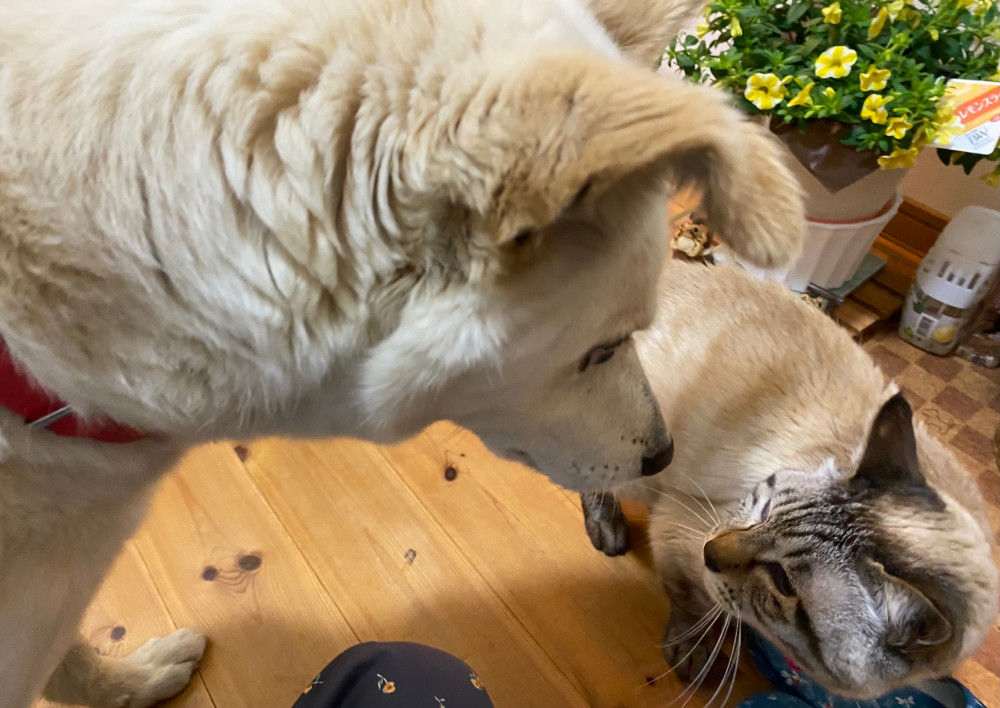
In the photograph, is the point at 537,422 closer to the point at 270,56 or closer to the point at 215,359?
the point at 215,359

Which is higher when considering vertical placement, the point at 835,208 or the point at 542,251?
the point at 542,251

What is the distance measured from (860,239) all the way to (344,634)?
1792 mm

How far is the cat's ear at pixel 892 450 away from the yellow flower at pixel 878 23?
1090 mm

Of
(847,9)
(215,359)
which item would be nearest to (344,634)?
(215,359)

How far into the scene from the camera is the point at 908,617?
0.99m

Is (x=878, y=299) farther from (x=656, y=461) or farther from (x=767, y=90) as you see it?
(x=656, y=461)

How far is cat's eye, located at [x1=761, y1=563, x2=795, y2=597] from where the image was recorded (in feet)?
3.75

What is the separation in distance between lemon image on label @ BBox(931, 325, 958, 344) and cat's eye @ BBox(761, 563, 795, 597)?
4.37 ft

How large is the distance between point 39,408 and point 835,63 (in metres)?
1.74

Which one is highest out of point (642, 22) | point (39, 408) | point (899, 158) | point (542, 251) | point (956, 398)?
point (642, 22)

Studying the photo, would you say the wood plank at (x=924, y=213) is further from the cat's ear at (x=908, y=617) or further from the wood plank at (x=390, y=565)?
the wood plank at (x=390, y=565)

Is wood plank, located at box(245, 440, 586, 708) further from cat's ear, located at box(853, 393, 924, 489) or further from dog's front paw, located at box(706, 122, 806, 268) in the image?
dog's front paw, located at box(706, 122, 806, 268)

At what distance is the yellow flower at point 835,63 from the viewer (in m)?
1.58

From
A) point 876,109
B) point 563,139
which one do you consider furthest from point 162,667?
point 876,109
